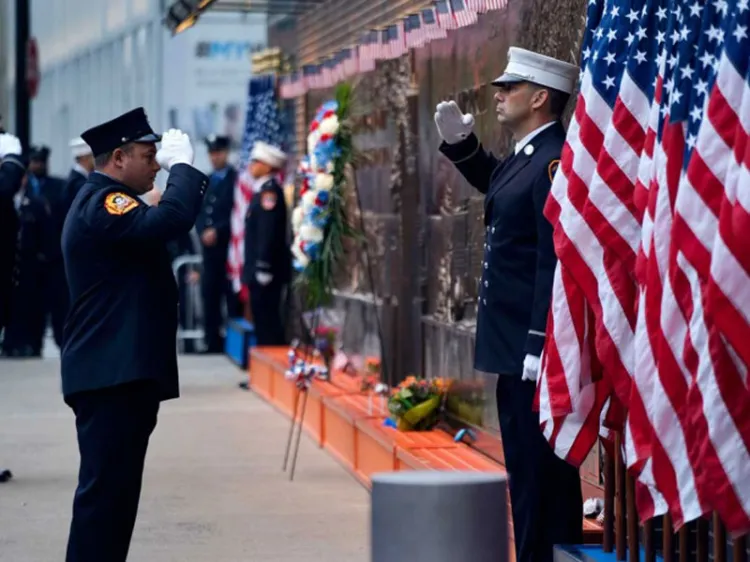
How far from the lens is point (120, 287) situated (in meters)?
6.73

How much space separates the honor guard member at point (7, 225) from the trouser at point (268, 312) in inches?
189

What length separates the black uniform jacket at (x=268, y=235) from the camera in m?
15.0

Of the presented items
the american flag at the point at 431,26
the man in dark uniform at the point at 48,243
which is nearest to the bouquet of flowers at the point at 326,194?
the american flag at the point at 431,26

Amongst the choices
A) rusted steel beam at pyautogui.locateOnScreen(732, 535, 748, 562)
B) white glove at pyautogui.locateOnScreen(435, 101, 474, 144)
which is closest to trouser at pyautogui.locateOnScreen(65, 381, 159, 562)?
white glove at pyautogui.locateOnScreen(435, 101, 474, 144)

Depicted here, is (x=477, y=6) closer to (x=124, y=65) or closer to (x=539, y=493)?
(x=539, y=493)

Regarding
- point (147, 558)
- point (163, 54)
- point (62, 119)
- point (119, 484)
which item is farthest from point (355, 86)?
point (62, 119)

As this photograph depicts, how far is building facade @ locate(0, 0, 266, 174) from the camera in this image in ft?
79.6

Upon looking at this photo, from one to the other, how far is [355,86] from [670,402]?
8.18 m

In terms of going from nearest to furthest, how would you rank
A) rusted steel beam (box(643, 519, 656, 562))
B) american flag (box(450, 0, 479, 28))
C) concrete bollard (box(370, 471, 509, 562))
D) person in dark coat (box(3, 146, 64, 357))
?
1. concrete bollard (box(370, 471, 509, 562))
2. rusted steel beam (box(643, 519, 656, 562))
3. american flag (box(450, 0, 479, 28))
4. person in dark coat (box(3, 146, 64, 357))

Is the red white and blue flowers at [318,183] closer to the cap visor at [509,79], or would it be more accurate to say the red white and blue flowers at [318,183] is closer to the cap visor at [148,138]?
the cap visor at [148,138]

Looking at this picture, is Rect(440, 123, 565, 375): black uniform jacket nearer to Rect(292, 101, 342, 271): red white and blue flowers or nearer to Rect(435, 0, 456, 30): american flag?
Rect(435, 0, 456, 30): american flag

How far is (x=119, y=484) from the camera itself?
262 inches

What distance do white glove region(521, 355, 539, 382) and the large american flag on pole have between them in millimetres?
277

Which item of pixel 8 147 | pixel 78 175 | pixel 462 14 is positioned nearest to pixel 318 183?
pixel 8 147
